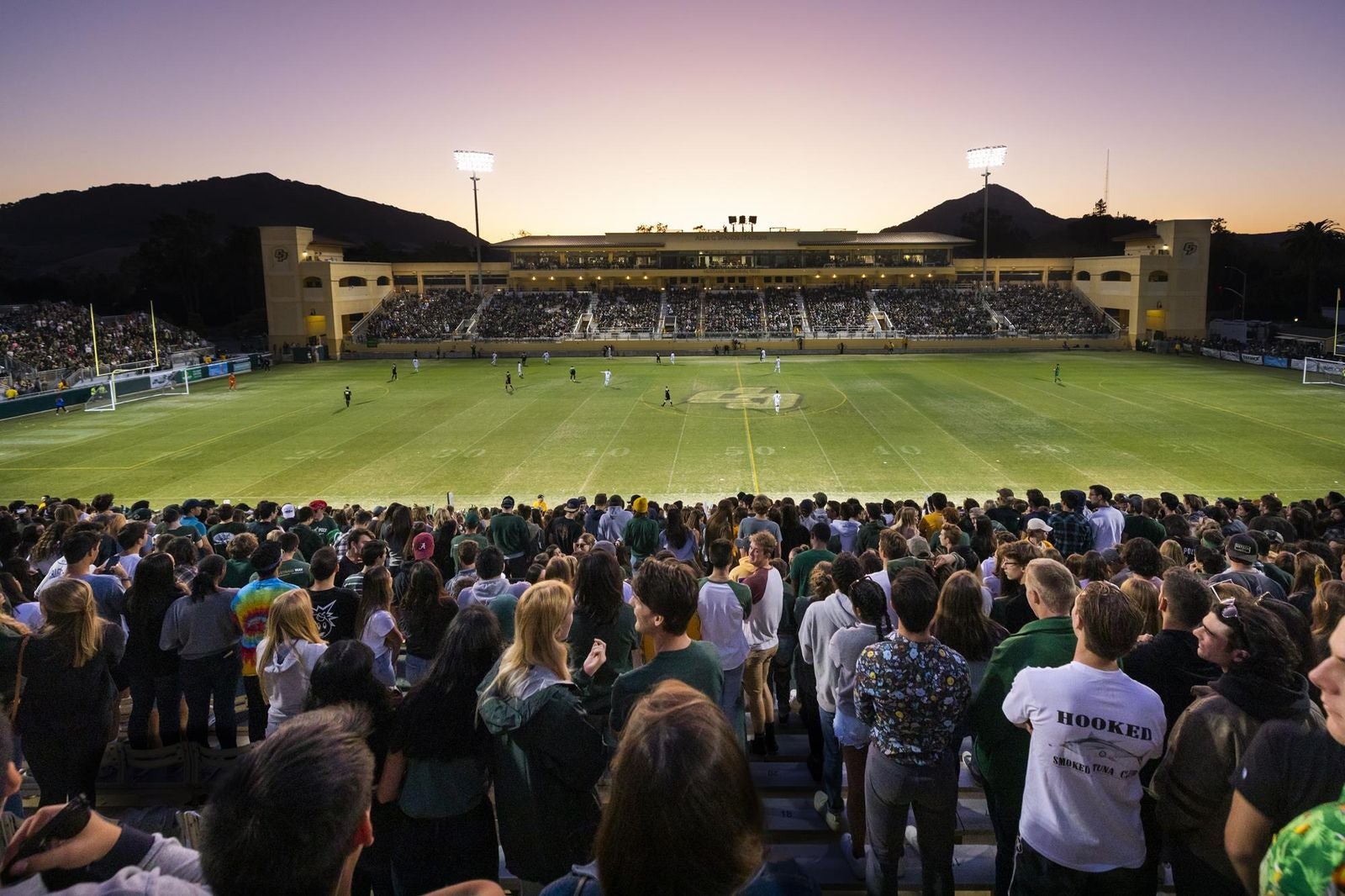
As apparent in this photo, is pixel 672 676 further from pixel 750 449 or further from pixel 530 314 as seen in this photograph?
pixel 530 314

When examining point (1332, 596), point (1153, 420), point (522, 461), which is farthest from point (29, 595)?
point (1153, 420)

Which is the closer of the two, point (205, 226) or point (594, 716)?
point (594, 716)

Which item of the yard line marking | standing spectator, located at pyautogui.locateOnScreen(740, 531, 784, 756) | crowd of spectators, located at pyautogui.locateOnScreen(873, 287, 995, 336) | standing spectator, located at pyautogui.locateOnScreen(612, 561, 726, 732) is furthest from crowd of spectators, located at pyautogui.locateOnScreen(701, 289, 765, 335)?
Answer: standing spectator, located at pyautogui.locateOnScreen(612, 561, 726, 732)

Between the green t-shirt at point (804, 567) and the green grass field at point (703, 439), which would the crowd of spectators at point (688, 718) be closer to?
the green t-shirt at point (804, 567)

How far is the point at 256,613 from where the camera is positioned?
6266 mm

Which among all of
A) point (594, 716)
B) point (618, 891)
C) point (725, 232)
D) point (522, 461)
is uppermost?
point (725, 232)

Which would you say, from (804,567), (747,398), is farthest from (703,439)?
(804,567)

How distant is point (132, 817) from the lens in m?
4.35

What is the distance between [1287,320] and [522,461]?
8916 centimetres

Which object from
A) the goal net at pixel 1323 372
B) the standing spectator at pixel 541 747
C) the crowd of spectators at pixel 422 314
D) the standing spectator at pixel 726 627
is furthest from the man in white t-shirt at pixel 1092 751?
the crowd of spectators at pixel 422 314

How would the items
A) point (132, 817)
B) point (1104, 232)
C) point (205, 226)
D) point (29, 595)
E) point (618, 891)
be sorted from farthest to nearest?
1. point (1104, 232)
2. point (205, 226)
3. point (29, 595)
4. point (132, 817)
5. point (618, 891)

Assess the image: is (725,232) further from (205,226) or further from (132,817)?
(132,817)

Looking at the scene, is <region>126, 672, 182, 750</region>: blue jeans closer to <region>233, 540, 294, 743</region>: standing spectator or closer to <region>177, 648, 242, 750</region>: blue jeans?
<region>177, 648, 242, 750</region>: blue jeans

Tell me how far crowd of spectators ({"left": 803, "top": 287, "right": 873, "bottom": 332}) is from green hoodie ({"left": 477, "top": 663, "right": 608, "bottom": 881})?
67.9 meters
